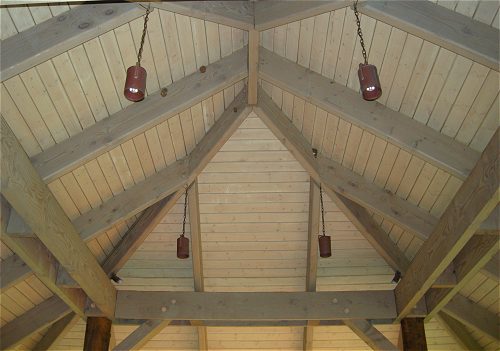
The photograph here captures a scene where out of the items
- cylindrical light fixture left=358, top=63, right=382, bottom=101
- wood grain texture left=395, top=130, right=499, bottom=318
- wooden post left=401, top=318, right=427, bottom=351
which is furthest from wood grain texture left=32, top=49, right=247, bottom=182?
wooden post left=401, top=318, right=427, bottom=351

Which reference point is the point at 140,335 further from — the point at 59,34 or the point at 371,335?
the point at 59,34

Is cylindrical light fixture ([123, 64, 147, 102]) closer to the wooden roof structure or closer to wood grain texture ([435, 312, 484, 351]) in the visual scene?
the wooden roof structure

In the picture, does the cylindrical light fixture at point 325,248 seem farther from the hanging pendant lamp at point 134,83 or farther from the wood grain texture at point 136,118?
the hanging pendant lamp at point 134,83

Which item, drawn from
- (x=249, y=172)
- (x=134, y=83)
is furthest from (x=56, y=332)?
(x=134, y=83)

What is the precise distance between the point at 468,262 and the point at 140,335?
3676 mm

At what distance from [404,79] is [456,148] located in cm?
73

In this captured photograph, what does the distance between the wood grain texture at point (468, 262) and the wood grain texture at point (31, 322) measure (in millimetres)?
4167

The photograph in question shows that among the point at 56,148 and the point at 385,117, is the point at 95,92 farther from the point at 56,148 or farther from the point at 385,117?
the point at 385,117

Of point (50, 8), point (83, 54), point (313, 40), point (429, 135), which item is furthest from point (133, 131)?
point (429, 135)

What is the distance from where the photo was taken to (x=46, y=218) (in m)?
4.32

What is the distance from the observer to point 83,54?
3.99 m

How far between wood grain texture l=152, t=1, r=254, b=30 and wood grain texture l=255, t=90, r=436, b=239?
116 cm

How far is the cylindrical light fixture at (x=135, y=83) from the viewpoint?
3178 mm

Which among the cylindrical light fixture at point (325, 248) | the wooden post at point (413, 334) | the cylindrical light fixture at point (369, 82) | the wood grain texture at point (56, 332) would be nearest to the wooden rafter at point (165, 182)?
the cylindrical light fixture at point (325, 248)
